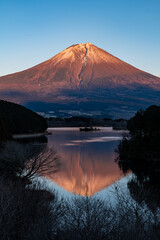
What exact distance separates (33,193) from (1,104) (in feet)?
302

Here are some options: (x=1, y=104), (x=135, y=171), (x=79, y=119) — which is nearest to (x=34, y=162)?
(x=135, y=171)

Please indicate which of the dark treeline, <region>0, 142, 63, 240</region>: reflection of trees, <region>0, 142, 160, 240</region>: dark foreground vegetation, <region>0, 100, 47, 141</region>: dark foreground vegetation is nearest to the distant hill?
<region>0, 100, 47, 141</region>: dark foreground vegetation

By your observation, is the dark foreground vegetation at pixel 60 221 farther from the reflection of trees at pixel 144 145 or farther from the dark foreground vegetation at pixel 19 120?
the dark foreground vegetation at pixel 19 120

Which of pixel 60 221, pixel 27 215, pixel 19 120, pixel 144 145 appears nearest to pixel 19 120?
pixel 19 120

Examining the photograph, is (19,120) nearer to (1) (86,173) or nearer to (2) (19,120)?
(2) (19,120)

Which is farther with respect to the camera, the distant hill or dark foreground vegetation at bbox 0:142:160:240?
the distant hill

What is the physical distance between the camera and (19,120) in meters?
90.8

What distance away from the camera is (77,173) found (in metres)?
35.2

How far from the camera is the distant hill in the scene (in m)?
87.2

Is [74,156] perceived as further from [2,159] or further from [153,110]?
[2,159]

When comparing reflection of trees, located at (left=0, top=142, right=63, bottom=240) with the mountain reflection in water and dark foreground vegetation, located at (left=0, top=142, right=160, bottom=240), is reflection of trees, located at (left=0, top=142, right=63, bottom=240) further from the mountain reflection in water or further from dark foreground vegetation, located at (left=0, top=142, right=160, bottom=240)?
the mountain reflection in water

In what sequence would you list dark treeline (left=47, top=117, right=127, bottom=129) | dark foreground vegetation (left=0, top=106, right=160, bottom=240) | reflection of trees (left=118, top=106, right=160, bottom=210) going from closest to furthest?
dark foreground vegetation (left=0, top=106, right=160, bottom=240), reflection of trees (left=118, top=106, right=160, bottom=210), dark treeline (left=47, top=117, right=127, bottom=129)

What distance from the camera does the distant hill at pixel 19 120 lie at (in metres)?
87.2

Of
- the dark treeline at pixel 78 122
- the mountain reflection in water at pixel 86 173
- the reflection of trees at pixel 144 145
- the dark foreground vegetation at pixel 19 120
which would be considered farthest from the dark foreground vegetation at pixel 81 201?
the dark treeline at pixel 78 122
